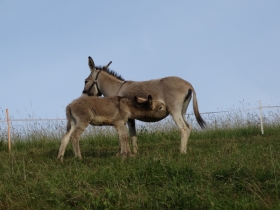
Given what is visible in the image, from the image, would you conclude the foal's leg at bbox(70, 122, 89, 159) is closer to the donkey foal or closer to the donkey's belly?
the donkey foal

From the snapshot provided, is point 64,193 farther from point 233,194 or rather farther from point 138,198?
point 233,194

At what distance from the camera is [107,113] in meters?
9.98

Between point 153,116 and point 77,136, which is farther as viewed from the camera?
point 153,116

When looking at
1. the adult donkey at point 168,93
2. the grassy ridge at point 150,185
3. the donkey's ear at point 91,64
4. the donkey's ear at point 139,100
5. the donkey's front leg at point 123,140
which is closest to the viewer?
the grassy ridge at point 150,185

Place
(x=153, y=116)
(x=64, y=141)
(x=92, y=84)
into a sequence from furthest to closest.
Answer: (x=92, y=84)
(x=153, y=116)
(x=64, y=141)

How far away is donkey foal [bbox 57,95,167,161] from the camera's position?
972 centimetres

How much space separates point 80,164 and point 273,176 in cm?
378

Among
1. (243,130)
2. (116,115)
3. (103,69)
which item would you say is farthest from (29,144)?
(243,130)

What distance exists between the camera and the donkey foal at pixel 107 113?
383 inches

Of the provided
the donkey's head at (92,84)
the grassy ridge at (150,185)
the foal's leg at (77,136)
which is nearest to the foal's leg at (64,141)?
the foal's leg at (77,136)

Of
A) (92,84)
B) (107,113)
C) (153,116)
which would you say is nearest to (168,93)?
(153,116)

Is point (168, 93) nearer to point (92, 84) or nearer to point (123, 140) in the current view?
point (123, 140)

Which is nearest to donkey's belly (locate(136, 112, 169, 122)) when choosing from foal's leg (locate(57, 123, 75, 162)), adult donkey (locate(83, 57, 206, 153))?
adult donkey (locate(83, 57, 206, 153))

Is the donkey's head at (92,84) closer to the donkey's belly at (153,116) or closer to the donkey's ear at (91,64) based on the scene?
the donkey's ear at (91,64)
